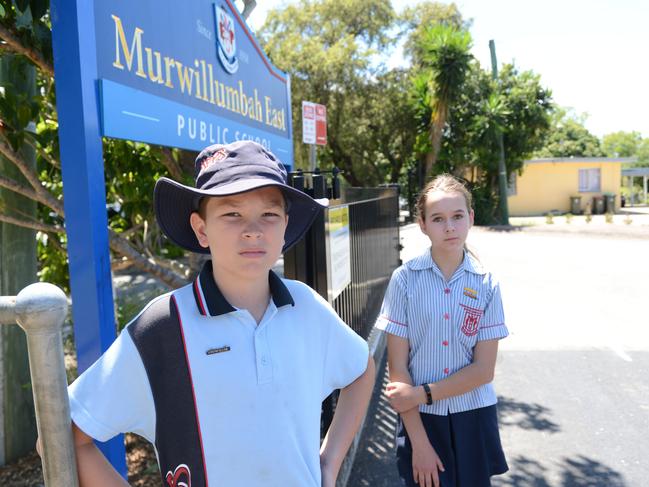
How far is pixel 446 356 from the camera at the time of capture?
2277mm

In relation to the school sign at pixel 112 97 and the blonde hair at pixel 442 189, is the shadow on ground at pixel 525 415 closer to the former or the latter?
the blonde hair at pixel 442 189

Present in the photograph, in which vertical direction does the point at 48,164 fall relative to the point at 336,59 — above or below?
below

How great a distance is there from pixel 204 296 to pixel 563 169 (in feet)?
107

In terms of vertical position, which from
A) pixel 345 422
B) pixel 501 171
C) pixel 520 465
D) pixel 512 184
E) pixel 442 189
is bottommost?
pixel 520 465

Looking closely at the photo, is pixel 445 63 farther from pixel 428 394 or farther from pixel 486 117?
pixel 428 394

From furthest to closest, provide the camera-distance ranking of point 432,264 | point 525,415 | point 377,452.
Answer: point 525,415 < point 377,452 < point 432,264

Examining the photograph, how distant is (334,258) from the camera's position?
3.24 m

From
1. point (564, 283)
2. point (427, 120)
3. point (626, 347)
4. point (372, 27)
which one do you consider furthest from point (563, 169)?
point (626, 347)

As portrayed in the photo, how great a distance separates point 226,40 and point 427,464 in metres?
2.50

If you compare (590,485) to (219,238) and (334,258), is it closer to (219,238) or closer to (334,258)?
(334,258)

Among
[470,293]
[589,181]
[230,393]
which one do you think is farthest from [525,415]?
[589,181]

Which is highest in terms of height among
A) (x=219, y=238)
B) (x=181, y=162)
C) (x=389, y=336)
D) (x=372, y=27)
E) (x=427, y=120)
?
(x=372, y=27)

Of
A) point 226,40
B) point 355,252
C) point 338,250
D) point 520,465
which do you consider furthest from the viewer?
point 355,252

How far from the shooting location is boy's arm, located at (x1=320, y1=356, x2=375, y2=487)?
158cm
